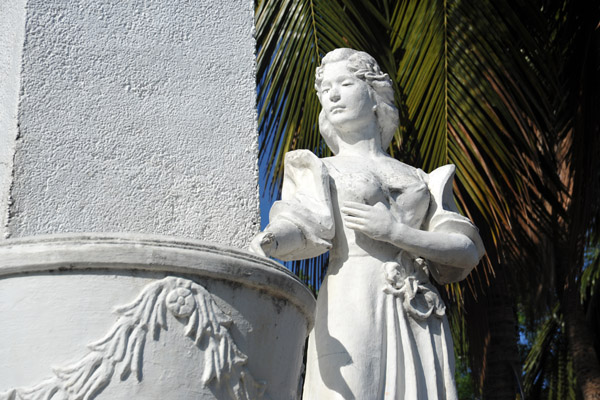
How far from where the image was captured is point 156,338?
144cm

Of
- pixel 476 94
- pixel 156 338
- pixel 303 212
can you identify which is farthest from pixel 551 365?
pixel 156 338

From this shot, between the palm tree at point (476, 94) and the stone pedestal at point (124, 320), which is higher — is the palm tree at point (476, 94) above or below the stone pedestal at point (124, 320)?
above

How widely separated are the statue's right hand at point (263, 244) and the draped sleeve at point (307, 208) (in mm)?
414

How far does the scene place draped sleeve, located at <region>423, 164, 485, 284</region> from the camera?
3492 mm

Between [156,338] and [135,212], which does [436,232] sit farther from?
[156,338]

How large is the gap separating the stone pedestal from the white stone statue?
1398 mm

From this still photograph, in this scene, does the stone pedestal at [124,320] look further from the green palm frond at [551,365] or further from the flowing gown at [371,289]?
the green palm frond at [551,365]

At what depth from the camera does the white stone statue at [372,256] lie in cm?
316

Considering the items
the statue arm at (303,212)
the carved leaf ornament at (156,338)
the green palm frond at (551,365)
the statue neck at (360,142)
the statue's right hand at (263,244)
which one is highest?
the green palm frond at (551,365)

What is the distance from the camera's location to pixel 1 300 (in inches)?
57.2

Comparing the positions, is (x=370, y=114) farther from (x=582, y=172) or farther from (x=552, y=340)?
(x=552, y=340)

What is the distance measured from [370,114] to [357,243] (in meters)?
0.66

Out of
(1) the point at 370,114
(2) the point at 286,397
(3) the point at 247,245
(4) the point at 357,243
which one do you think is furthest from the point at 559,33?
(2) the point at 286,397

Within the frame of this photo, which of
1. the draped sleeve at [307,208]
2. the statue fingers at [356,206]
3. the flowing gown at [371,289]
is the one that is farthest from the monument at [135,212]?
the statue fingers at [356,206]
